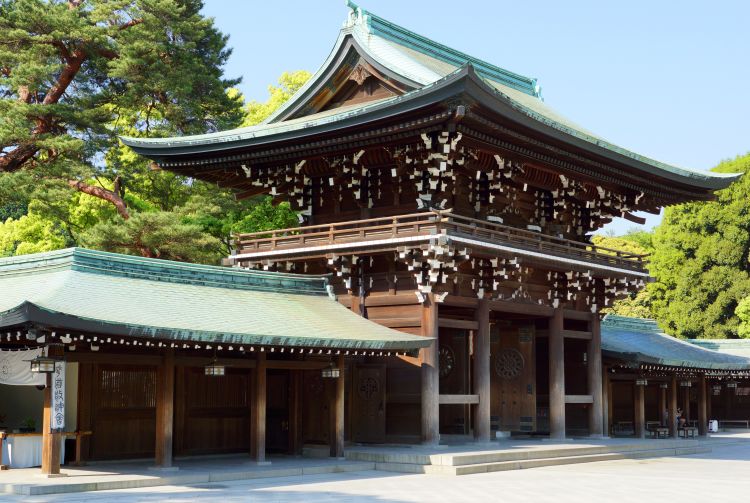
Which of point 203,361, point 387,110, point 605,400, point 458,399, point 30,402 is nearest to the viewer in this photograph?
point 203,361

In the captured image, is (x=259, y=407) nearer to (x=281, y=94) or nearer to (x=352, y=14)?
(x=352, y=14)

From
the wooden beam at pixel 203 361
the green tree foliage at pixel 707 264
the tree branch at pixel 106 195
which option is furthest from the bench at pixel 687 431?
the tree branch at pixel 106 195

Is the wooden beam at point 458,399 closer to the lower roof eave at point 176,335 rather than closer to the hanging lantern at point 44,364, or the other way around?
the lower roof eave at point 176,335

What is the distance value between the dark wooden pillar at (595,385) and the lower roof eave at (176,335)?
1028 centimetres

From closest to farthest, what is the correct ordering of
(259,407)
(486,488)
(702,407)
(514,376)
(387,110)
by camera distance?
(486,488), (259,407), (387,110), (514,376), (702,407)

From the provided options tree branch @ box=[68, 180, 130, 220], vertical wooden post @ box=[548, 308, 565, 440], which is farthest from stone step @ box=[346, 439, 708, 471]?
tree branch @ box=[68, 180, 130, 220]

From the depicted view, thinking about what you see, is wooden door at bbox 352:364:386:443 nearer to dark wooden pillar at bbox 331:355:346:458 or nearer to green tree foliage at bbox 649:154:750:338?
dark wooden pillar at bbox 331:355:346:458

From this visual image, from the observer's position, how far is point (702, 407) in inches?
1687

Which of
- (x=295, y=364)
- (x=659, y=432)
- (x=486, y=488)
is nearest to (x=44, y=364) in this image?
(x=295, y=364)

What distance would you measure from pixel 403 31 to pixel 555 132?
27.2ft

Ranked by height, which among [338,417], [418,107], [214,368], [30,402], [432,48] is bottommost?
[338,417]

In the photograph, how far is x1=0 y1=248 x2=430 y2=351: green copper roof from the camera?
2084 centimetres

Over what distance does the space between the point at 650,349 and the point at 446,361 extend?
12.3 m

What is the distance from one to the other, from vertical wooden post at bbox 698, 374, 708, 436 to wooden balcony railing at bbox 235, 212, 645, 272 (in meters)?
11.9
